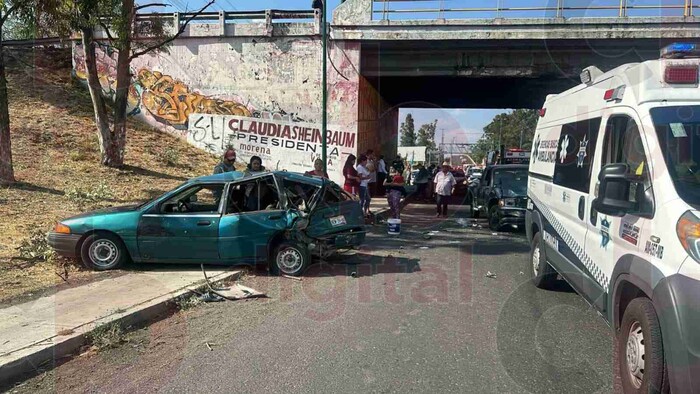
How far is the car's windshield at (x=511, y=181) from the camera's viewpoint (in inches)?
502

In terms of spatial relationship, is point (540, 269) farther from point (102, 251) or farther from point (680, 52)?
point (102, 251)

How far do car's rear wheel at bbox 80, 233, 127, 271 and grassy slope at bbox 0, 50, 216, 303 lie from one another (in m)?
0.20

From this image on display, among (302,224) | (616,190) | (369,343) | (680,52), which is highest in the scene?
(680,52)

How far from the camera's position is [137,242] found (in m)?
7.39

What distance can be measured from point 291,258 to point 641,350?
491 cm

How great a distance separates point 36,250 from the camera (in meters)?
7.60

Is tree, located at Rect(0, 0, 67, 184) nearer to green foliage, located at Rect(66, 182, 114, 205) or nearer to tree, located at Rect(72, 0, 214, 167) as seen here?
tree, located at Rect(72, 0, 214, 167)

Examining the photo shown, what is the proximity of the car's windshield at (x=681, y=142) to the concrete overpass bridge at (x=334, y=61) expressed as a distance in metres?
16.3

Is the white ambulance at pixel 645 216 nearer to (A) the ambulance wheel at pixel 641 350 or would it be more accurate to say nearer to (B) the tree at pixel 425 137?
(A) the ambulance wheel at pixel 641 350

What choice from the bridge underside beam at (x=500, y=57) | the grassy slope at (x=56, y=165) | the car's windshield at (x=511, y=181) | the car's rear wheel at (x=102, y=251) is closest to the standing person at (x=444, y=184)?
the car's windshield at (x=511, y=181)

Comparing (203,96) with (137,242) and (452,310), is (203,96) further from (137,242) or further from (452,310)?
(452,310)

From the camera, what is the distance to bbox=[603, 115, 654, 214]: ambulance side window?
356 cm

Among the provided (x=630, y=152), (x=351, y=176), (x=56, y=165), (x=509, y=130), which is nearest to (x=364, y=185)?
(x=351, y=176)

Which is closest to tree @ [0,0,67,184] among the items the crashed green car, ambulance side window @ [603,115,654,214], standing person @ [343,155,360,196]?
the crashed green car
